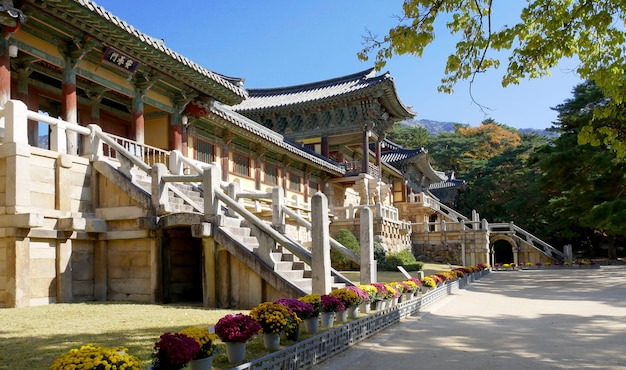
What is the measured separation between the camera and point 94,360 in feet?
12.7

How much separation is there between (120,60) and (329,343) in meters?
11.2

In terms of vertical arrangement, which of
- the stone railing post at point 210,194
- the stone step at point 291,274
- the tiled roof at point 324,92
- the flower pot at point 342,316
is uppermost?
the tiled roof at point 324,92

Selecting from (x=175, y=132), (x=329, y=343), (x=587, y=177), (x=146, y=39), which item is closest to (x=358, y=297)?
(x=329, y=343)

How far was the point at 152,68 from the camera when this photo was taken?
634 inches

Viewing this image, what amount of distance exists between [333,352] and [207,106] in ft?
44.4

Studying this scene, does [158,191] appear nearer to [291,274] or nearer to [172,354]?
[291,274]

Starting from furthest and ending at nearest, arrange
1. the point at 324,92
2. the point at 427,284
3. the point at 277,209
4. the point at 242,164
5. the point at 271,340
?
the point at 324,92 → the point at 242,164 → the point at 427,284 → the point at 277,209 → the point at 271,340

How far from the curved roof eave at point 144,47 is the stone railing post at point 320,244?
736cm

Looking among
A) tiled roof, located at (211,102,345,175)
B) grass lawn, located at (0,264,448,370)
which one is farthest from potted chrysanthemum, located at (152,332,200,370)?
tiled roof, located at (211,102,345,175)

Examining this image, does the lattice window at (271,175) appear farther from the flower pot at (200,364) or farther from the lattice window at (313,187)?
the flower pot at (200,364)

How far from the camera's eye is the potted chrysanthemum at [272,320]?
662cm

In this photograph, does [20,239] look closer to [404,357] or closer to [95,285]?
[95,285]

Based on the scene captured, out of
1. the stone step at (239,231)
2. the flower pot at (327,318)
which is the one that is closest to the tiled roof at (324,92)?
the stone step at (239,231)

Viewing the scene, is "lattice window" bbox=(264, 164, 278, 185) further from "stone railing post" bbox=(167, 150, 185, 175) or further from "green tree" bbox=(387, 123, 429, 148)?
"green tree" bbox=(387, 123, 429, 148)
